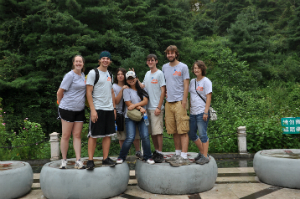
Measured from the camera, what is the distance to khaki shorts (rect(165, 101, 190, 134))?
4.59 metres

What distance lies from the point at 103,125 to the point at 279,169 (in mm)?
3449

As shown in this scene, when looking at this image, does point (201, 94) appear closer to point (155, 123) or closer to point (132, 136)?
point (155, 123)

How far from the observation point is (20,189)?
477 centimetres

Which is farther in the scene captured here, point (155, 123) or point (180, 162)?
point (155, 123)

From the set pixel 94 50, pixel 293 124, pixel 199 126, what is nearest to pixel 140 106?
pixel 199 126

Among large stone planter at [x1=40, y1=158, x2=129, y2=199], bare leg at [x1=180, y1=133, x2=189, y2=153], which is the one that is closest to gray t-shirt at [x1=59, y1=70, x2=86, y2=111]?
large stone planter at [x1=40, y1=158, x2=129, y2=199]

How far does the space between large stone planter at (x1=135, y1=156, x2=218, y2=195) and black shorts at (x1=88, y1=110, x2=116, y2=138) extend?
0.99m

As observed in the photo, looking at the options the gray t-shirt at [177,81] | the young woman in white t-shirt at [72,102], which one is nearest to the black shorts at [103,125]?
the young woman in white t-shirt at [72,102]

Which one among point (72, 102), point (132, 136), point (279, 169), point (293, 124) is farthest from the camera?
point (293, 124)

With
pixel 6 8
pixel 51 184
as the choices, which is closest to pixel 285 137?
pixel 51 184

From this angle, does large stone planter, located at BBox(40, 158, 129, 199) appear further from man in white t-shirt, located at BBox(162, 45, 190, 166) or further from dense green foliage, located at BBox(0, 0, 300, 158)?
dense green foliage, located at BBox(0, 0, 300, 158)

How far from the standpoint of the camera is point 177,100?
465 centimetres

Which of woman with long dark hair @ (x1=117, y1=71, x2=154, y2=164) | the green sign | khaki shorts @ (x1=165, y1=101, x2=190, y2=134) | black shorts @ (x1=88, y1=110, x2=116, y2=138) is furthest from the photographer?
the green sign

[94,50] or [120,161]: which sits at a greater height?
[94,50]
